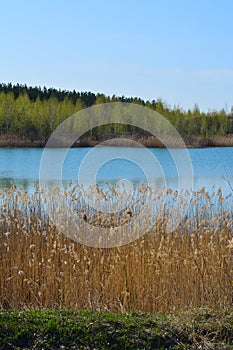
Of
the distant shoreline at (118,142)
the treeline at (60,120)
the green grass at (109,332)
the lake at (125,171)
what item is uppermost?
the treeline at (60,120)

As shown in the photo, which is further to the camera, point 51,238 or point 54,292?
point 51,238

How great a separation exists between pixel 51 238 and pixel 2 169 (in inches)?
630

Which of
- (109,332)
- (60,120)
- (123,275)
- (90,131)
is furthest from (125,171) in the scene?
(60,120)

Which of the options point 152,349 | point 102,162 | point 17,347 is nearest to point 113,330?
point 152,349

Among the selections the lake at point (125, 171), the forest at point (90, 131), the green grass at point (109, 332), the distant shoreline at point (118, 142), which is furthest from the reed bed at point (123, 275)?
the forest at point (90, 131)

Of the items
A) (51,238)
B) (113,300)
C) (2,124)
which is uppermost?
(2,124)

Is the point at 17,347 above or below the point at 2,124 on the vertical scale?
below

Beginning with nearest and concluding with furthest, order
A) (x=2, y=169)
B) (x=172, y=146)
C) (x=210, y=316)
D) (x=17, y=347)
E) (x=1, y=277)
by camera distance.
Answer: (x=17, y=347), (x=210, y=316), (x=1, y=277), (x=2, y=169), (x=172, y=146)

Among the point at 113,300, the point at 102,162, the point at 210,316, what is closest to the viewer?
the point at 210,316

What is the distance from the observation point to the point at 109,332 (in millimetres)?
3820

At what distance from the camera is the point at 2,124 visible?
43469mm

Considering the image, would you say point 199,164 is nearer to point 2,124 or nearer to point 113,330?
point 113,330

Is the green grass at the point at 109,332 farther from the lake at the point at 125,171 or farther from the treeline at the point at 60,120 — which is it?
the treeline at the point at 60,120

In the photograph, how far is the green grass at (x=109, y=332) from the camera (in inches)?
146
